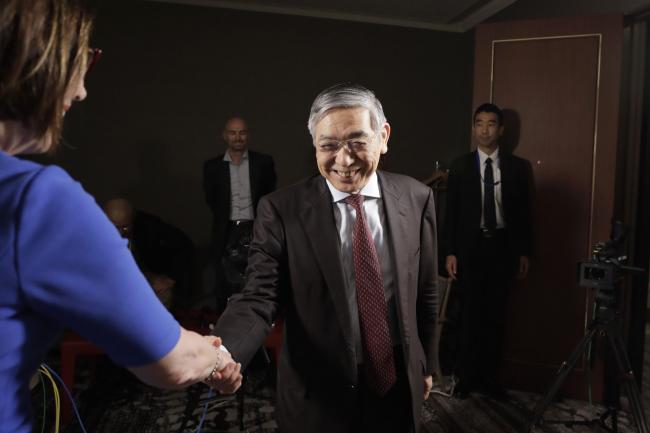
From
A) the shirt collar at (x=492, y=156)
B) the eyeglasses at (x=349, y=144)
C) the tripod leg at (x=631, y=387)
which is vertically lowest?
the tripod leg at (x=631, y=387)

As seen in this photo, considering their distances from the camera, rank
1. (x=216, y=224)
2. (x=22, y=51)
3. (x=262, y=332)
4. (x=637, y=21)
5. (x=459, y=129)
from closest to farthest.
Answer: (x=22, y=51), (x=262, y=332), (x=637, y=21), (x=216, y=224), (x=459, y=129)

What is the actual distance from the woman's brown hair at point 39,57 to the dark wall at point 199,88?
458cm

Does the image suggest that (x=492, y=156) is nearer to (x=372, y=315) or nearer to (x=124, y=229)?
(x=372, y=315)

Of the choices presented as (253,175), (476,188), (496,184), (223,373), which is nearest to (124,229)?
(253,175)

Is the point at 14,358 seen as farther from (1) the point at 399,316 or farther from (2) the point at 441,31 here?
(2) the point at 441,31

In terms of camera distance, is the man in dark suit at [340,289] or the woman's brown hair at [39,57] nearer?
the woman's brown hair at [39,57]

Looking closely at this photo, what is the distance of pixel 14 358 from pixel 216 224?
145 inches

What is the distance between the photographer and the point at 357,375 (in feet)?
4.76

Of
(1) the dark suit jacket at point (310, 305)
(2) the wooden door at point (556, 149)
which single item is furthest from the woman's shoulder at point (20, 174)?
(2) the wooden door at point (556, 149)

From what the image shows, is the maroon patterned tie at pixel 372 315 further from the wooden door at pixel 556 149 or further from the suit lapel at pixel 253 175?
the suit lapel at pixel 253 175

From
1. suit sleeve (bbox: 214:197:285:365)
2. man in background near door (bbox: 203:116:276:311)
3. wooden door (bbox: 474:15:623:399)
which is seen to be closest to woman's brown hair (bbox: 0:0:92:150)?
suit sleeve (bbox: 214:197:285:365)

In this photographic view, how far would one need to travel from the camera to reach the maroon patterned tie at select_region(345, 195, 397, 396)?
1.44 metres

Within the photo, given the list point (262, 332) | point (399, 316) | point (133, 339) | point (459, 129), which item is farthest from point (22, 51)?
point (459, 129)

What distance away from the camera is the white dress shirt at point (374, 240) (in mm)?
1457
